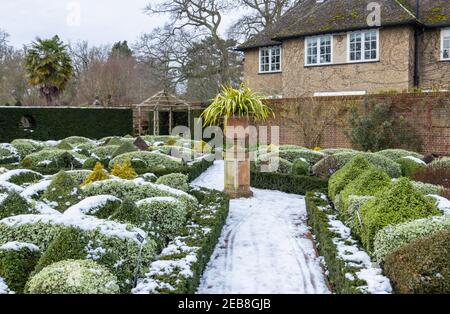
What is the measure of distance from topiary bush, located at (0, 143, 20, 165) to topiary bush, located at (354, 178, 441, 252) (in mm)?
12950

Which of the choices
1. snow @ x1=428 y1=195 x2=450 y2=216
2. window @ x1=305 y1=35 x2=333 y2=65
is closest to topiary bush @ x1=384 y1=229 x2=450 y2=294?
snow @ x1=428 y1=195 x2=450 y2=216

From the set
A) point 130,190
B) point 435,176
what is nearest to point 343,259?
point 130,190

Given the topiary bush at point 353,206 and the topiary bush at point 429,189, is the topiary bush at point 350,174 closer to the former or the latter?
the topiary bush at point 429,189

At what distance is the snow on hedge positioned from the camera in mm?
4551

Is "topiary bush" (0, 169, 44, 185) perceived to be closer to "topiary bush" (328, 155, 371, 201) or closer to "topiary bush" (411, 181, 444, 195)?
"topiary bush" (328, 155, 371, 201)

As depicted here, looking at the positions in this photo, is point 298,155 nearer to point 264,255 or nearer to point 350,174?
point 350,174

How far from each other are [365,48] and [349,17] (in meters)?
1.72

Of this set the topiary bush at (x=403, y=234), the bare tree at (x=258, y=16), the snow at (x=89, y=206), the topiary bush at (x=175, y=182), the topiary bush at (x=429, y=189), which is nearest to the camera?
the topiary bush at (x=403, y=234)

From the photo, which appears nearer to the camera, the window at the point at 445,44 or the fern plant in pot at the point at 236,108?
the fern plant in pot at the point at 236,108

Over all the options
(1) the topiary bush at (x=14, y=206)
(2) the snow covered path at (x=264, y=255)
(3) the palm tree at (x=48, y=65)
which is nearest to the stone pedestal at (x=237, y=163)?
(2) the snow covered path at (x=264, y=255)

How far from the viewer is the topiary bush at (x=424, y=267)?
413cm

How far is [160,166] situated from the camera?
1269 centimetres

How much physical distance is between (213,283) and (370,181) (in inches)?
130

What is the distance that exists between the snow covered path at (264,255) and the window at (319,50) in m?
13.8
